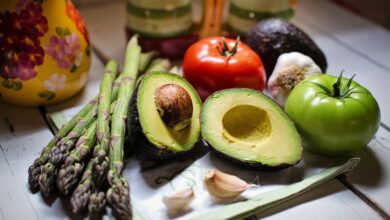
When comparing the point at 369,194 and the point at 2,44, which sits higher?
A: the point at 2,44

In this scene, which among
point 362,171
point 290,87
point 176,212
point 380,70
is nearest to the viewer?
point 176,212

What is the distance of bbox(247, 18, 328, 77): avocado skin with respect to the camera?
0.95m

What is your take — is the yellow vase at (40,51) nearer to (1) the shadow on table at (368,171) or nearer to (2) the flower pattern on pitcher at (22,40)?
(2) the flower pattern on pitcher at (22,40)

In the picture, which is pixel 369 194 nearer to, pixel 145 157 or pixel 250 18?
pixel 145 157

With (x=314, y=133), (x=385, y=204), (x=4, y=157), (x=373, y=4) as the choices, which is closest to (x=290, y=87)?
(x=314, y=133)

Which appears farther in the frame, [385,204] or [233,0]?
[233,0]

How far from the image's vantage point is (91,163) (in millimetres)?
698

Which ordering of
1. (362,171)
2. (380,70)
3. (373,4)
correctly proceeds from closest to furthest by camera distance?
(362,171) → (380,70) → (373,4)

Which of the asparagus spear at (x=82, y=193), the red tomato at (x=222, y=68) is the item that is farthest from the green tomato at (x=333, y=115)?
the asparagus spear at (x=82, y=193)

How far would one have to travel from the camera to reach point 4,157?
783 millimetres

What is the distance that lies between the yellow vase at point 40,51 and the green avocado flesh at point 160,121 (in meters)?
0.19

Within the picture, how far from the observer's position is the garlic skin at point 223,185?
2.25 ft

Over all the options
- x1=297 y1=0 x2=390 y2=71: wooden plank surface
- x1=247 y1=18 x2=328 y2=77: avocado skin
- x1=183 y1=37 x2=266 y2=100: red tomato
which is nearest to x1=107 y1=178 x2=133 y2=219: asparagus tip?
x1=183 y1=37 x2=266 y2=100: red tomato

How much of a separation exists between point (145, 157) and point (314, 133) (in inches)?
10.2
